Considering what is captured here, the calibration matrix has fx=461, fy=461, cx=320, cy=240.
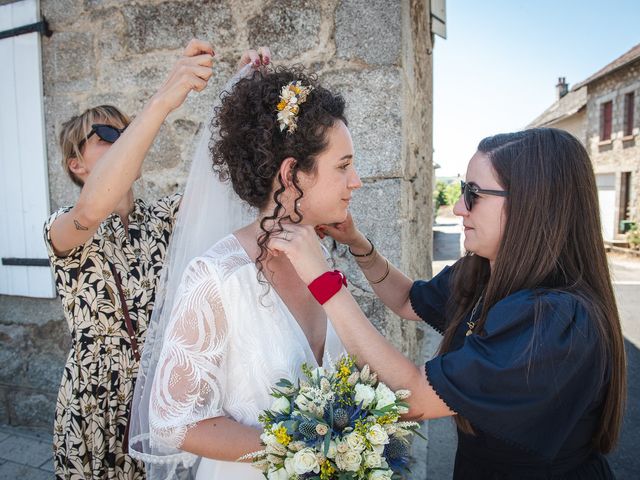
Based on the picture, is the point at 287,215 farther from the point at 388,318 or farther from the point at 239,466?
the point at 388,318

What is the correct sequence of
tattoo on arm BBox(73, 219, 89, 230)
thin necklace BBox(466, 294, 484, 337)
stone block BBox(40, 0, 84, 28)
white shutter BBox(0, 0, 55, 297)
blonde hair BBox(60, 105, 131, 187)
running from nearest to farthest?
thin necklace BBox(466, 294, 484, 337), tattoo on arm BBox(73, 219, 89, 230), blonde hair BBox(60, 105, 131, 187), stone block BBox(40, 0, 84, 28), white shutter BBox(0, 0, 55, 297)

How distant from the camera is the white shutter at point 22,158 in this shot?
3.24 metres

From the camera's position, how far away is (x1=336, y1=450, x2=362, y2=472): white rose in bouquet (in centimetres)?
116

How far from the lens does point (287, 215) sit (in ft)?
5.26

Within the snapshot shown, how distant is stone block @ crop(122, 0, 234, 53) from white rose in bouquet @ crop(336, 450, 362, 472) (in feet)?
8.14

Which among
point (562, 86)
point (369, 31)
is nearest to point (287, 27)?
point (369, 31)

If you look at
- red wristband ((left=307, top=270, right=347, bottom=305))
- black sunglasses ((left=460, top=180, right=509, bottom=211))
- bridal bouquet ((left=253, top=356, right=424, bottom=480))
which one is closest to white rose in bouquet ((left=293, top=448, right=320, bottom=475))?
bridal bouquet ((left=253, top=356, right=424, bottom=480))

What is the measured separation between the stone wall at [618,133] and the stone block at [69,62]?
20179 millimetres

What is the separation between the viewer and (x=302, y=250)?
4.57ft

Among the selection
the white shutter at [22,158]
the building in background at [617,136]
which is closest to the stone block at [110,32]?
the white shutter at [22,158]

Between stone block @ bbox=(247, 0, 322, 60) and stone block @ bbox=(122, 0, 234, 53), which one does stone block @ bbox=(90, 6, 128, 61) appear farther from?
A: stone block @ bbox=(247, 0, 322, 60)

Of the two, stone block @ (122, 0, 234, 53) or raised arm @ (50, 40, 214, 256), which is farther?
stone block @ (122, 0, 234, 53)

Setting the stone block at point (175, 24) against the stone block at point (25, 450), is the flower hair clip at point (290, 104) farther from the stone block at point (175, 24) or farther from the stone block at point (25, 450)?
the stone block at point (25, 450)

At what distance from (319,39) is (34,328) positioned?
9.80 feet
